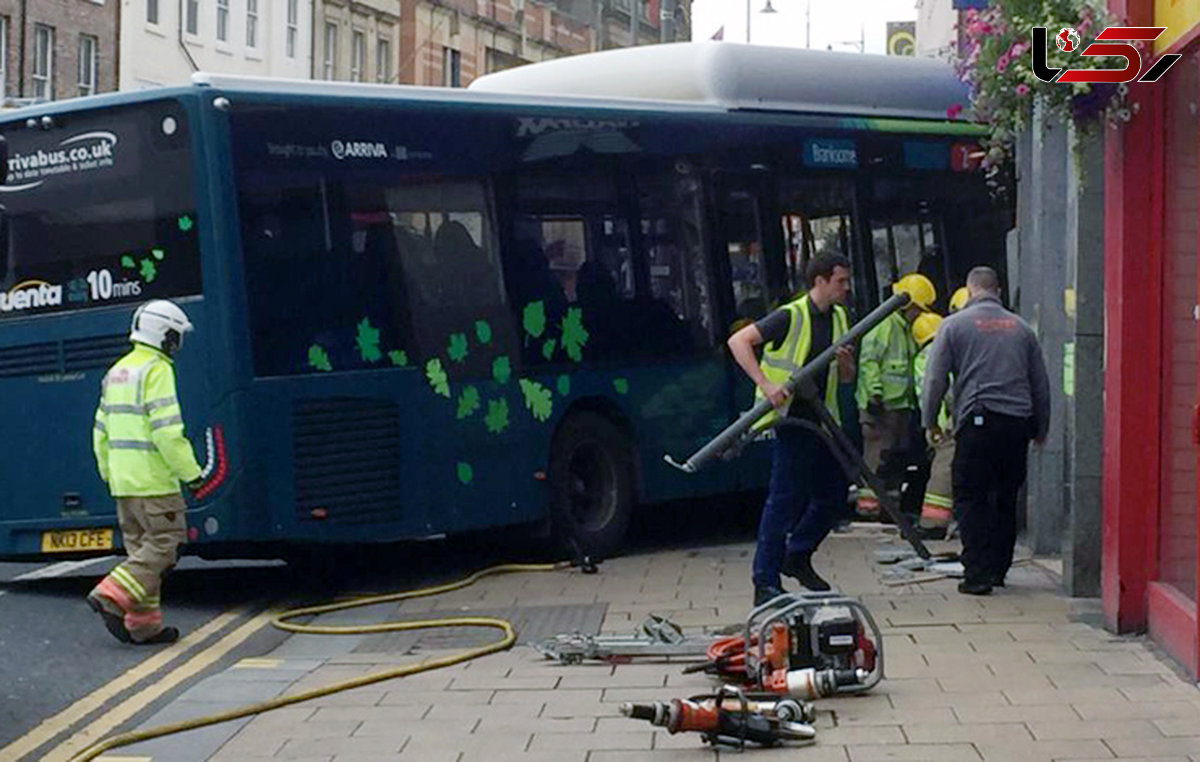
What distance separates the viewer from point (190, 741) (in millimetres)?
9383

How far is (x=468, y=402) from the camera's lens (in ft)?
49.1

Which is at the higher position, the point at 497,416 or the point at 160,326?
the point at 160,326

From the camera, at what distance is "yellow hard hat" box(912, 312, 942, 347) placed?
17219mm

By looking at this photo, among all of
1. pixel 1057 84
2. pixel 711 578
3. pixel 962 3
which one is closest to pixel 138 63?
pixel 962 3

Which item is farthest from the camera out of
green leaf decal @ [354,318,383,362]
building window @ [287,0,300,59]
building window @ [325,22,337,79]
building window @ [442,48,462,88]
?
building window @ [442,48,462,88]

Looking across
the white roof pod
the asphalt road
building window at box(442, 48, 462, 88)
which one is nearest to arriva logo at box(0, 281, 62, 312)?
the asphalt road

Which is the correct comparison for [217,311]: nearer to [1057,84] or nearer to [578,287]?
[578,287]

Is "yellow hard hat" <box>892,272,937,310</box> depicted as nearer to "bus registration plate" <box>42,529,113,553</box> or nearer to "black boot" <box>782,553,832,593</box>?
"black boot" <box>782,553,832,593</box>

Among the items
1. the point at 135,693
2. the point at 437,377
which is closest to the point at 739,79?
the point at 437,377

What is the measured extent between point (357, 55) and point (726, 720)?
5588 cm

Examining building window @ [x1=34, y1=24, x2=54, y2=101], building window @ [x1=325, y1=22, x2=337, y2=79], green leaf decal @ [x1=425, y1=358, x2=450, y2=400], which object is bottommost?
green leaf decal @ [x1=425, y1=358, x2=450, y2=400]

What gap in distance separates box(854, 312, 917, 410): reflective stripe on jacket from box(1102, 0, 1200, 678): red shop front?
5434mm

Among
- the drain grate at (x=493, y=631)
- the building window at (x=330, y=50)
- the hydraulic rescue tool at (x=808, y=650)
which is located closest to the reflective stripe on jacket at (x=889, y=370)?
the drain grate at (x=493, y=631)

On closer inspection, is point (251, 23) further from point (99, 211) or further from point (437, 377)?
point (99, 211)
